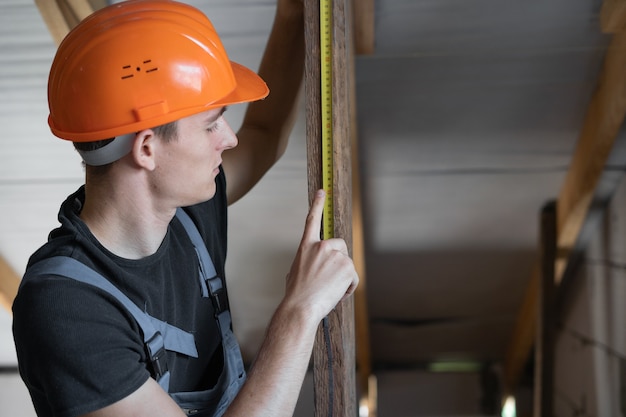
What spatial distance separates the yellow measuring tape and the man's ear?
14.2 inches

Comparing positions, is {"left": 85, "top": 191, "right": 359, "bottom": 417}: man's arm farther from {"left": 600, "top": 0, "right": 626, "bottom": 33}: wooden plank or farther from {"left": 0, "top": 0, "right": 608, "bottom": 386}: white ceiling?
{"left": 600, "top": 0, "right": 626, "bottom": 33}: wooden plank

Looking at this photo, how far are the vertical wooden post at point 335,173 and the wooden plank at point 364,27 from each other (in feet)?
2.63

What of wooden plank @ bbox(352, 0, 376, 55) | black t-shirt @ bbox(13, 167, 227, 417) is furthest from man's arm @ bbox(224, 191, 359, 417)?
wooden plank @ bbox(352, 0, 376, 55)

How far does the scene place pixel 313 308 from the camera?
1.34 meters

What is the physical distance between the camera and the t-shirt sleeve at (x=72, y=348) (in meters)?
1.23

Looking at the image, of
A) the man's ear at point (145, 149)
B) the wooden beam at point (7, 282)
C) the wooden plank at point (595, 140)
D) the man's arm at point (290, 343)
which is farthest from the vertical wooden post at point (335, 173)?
the wooden beam at point (7, 282)

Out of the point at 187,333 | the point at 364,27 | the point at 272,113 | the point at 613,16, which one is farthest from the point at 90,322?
the point at 613,16

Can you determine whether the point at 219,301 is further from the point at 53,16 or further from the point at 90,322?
the point at 53,16

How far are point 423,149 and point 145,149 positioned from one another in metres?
1.75

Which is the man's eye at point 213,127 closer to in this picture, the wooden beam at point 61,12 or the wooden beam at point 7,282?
the wooden beam at point 61,12

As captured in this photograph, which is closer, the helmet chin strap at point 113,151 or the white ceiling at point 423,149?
the helmet chin strap at point 113,151

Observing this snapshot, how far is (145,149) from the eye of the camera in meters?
1.38

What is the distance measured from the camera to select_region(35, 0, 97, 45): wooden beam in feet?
7.45

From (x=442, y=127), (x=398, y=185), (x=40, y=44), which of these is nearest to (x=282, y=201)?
(x=398, y=185)
